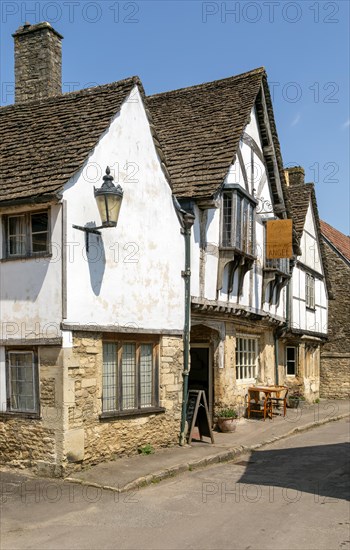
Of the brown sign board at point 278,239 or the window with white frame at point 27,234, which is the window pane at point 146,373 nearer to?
the window with white frame at point 27,234

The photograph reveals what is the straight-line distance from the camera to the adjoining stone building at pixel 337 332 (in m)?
27.3

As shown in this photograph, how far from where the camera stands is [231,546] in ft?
22.5

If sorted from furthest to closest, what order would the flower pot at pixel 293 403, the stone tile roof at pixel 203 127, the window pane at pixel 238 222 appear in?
the flower pot at pixel 293 403 → the window pane at pixel 238 222 → the stone tile roof at pixel 203 127

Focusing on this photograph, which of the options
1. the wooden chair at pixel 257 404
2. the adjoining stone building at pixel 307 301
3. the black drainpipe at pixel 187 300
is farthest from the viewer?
the adjoining stone building at pixel 307 301

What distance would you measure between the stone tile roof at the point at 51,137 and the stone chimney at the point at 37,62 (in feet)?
7.91

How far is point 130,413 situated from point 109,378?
76 cm

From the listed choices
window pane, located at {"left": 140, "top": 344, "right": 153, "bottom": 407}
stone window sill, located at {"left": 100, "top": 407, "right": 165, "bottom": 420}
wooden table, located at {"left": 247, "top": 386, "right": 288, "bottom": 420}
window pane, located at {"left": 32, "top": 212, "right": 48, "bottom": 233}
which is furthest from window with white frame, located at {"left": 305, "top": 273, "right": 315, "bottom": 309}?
window pane, located at {"left": 32, "top": 212, "right": 48, "bottom": 233}

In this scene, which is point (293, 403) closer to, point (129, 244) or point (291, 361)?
point (291, 361)

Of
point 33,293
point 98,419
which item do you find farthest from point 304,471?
point 33,293

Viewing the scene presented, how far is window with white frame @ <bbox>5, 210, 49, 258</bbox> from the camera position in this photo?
10383 millimetres

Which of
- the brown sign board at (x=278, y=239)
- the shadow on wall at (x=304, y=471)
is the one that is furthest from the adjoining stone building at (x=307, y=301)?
the shadow on wall at (x=304, y=471)

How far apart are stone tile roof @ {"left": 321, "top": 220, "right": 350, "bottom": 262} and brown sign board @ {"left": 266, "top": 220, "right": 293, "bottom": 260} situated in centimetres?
1131

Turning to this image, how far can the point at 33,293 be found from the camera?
10.3 metres

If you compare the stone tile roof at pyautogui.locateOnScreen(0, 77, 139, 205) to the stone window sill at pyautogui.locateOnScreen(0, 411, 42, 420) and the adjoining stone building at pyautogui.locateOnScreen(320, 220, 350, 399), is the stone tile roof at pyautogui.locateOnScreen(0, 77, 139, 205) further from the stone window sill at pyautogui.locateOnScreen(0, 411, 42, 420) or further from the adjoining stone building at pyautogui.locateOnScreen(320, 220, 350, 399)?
the adjoining stone building at pyautogui.locateOnScreen(320, 220, 350, 399)
